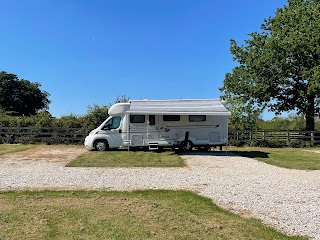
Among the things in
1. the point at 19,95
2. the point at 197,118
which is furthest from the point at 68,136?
the point at 19,95

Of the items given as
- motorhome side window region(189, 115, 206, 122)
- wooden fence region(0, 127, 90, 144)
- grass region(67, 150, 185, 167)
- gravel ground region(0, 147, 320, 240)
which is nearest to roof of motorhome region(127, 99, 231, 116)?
motorhome side window region(189, 115, 206, 122)

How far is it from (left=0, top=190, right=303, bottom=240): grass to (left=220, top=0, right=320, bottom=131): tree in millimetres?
17541

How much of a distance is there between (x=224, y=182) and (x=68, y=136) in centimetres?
1429

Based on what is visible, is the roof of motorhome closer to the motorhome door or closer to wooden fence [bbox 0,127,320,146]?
the motorhome door

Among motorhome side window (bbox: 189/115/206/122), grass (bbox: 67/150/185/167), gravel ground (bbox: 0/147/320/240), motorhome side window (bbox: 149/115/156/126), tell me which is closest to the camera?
gravel ground (bbox: 0/147/320/240)

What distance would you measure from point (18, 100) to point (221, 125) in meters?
39.5

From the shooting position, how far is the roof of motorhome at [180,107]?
589 inches

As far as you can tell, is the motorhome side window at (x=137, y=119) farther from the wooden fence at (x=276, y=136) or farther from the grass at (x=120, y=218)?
the grass at (x=120, y=218)

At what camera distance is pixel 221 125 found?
1608 centimetres

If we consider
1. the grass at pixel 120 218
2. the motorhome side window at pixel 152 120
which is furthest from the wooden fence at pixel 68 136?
the grass at pixel 120 218

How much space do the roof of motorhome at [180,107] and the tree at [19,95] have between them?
35169 mm

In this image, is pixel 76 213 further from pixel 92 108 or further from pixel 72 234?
pixel 92 108

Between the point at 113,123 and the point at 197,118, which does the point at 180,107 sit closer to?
the point at 197,118

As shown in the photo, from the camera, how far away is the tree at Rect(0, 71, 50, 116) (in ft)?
155
